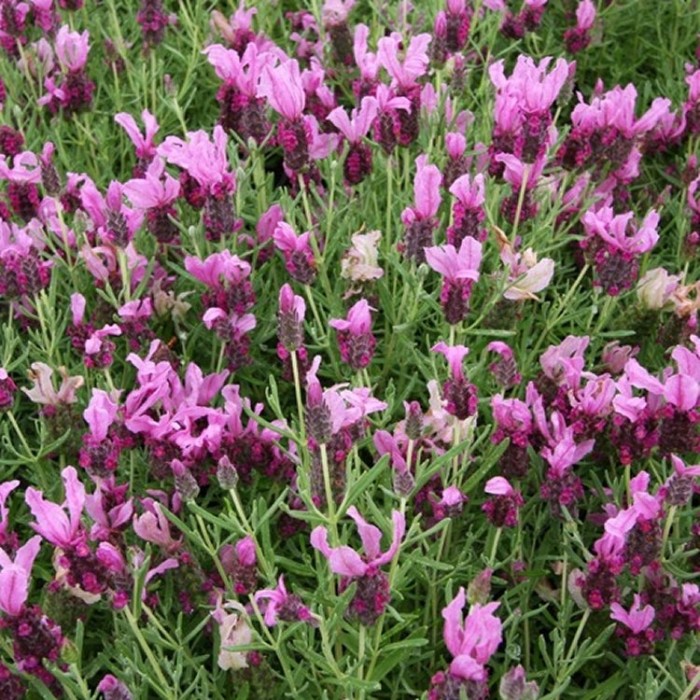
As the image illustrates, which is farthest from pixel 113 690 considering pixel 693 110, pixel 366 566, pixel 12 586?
pixel 693 110

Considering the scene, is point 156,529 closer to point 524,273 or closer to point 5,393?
point 5,393

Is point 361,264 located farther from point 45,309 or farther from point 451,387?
point 45,309

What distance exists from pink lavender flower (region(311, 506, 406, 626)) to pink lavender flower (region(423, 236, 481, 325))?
0.44m

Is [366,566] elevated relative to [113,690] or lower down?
elevated

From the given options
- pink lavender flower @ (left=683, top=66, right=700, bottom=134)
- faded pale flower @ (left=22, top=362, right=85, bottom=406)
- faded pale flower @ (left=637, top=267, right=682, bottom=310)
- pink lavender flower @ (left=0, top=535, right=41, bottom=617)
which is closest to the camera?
pink lavender flower @ (left=0, top=535, right=41, bottom=617)

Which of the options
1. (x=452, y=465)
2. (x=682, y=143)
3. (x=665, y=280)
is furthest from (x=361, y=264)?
(x=682, y=143)

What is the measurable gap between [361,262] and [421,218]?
0.48 feet

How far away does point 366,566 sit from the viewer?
1386 mm

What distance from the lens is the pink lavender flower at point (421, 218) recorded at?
1.87 metres

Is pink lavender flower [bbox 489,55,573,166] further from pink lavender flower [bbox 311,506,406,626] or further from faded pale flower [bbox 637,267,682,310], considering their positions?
pink lavender flower [bbox 311,506,406,626]

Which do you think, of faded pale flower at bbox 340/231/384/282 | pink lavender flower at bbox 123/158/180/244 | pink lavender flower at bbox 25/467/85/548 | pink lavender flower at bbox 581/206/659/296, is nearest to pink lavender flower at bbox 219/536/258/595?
pink lavender flower at bbox 25/467/85/548

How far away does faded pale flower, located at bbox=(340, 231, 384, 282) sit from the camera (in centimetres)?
198

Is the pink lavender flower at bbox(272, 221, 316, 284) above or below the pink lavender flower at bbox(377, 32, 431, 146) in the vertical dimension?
below

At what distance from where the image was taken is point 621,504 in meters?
1.79
